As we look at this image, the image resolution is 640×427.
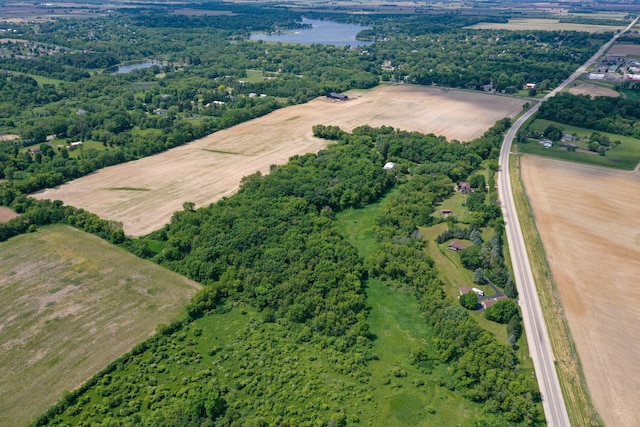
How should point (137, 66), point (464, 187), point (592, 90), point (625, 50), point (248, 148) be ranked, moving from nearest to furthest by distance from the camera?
1. point (464, 187)
2. point (248, 148)
3. point (592, 90)
4. point (137, 66)
5. point (625, 50)

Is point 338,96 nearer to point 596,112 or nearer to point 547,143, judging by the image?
point 547,143

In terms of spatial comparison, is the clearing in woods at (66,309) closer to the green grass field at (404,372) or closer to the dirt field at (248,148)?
the dirt field at (248,148)

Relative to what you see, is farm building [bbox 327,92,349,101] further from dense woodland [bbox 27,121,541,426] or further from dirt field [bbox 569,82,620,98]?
dirt field [bbox 569,82,620,98]

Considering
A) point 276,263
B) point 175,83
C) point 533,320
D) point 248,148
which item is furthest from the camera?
point 175,83

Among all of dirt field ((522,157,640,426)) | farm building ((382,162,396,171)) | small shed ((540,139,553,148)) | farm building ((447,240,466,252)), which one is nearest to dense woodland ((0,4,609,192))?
farm building ((382,162,396,171))

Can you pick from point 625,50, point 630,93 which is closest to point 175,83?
point 630,93

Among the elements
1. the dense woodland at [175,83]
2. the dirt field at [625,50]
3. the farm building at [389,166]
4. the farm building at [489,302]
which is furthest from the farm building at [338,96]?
the dirt field at [625,50]

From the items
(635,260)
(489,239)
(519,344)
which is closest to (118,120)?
(489,239)
